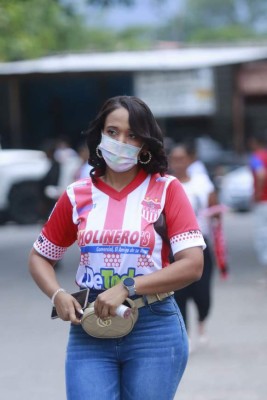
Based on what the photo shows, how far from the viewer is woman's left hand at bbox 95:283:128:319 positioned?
13.9 ft

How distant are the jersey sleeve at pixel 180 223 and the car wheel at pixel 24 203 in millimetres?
18763

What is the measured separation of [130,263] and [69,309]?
282mm

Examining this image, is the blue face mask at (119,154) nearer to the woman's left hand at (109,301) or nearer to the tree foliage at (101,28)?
the woman's left hand at (109,301)

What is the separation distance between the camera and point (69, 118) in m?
33.2

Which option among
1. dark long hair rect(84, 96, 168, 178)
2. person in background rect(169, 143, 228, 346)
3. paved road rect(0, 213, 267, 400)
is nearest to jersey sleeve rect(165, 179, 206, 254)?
dark long hair rect(84, 96, 168, 178)

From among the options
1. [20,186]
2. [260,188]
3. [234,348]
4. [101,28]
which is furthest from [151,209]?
[101,28]

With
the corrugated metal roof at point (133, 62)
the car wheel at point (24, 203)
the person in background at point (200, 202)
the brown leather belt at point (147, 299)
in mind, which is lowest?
the car wheel at point (24, 203)

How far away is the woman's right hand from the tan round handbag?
0.09 feet

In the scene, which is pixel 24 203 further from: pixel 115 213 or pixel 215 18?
pixel 215 18

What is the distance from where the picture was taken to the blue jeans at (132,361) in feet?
14.2

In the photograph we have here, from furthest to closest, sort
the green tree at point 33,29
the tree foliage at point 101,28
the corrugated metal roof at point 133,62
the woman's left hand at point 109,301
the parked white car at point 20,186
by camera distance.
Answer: the corrugated metal roof at point 133,62 → the parked white car at point 20,186 → the tree foliage at point 101,28 → the green tree at point 33,29 → the woman's left hand at point 109,301

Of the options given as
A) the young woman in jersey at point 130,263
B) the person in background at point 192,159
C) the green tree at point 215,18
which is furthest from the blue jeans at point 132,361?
the green tree at point 215,18

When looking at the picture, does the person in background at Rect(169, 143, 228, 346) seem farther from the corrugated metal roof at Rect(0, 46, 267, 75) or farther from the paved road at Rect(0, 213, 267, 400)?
the corrugated metal roof at Rect(0, 46, 267, 75)

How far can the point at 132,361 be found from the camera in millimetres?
4383
